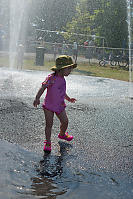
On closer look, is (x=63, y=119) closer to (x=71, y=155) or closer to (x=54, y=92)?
(x=54, y=92)

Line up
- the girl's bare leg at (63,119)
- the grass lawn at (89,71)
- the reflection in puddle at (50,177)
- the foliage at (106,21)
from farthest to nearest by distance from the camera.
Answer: the foliage at (106,21) < the grass lawn at (89,71) < the girl's bare leg at (63,119) < the reflection in puddle at (50,177)

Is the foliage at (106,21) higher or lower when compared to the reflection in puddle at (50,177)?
higher

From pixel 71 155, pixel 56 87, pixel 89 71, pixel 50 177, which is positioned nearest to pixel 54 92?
pixel 56 87

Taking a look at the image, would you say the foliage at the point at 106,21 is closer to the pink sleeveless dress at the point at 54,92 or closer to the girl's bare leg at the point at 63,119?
the girl's bare leg at the point at 63,119

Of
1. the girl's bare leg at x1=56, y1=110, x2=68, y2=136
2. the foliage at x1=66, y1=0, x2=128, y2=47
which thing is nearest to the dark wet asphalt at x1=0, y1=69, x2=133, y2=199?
the girl's bare leg at x1=56, y1=110, x2=68, y2=136

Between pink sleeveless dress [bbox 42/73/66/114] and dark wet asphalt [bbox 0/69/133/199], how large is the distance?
48 cm

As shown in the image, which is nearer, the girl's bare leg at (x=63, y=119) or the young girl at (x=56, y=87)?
the young girl at (x=56, y=87)

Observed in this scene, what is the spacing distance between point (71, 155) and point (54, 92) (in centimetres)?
76

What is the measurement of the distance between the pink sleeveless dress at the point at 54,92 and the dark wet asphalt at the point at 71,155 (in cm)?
48

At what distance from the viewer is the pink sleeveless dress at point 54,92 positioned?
4.13 metres

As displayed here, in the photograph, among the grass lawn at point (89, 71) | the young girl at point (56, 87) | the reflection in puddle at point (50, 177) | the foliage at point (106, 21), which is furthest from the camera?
the foliage at point (106, 21)

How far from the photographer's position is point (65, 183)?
309 centimetres

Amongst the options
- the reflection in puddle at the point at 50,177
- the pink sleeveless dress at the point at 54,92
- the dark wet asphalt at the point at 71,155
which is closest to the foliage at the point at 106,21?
the dark wet asphalt at the point at 71,155

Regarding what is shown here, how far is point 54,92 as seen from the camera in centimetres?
416
